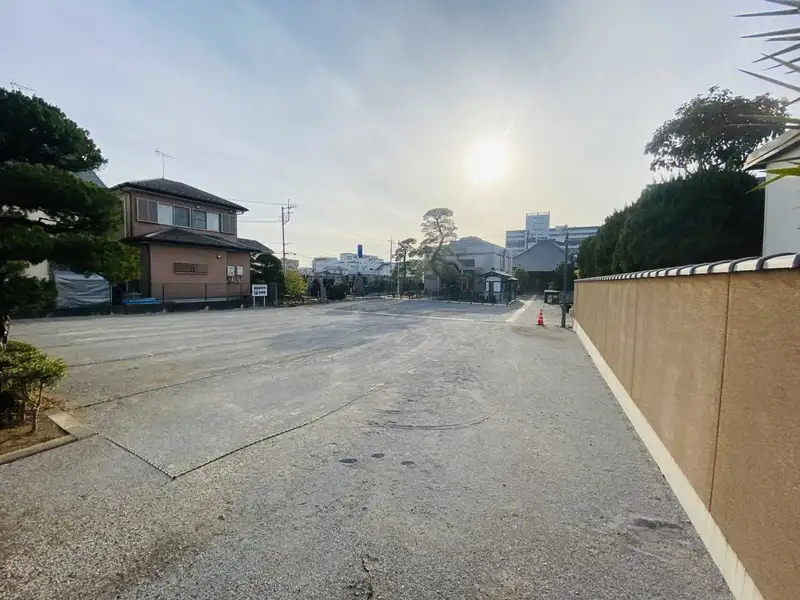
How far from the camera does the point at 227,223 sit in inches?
950

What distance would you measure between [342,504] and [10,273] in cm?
448

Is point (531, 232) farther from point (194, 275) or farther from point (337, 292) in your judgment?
point (194, 275)

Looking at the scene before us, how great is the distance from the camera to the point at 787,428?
1746 mm

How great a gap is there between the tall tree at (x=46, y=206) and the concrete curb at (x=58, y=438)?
1.17 m

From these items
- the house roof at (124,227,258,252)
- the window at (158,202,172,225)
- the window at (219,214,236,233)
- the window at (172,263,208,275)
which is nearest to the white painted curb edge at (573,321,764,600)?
the house roof at (124,227,258,252)

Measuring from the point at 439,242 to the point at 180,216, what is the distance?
69.6ft

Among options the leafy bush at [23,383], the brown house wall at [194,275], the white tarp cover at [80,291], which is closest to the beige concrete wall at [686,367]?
the leafy bush at [23,383]

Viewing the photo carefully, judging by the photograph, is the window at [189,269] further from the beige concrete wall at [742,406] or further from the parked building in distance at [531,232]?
the parked building in distance at [531,232]

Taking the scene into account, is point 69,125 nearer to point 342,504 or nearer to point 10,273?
point 10,273

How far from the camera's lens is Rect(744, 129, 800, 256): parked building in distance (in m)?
5.67

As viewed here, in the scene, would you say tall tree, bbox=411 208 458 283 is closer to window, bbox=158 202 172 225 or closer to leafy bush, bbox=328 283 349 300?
leafy bush, bbox=328 283 349 300

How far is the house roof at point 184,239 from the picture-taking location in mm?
18562

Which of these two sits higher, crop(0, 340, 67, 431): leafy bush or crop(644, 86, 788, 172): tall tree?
crop(644, 86, 788, 172): tall tree

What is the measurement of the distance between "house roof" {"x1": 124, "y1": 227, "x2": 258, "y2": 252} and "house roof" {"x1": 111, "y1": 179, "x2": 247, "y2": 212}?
6.07ft
